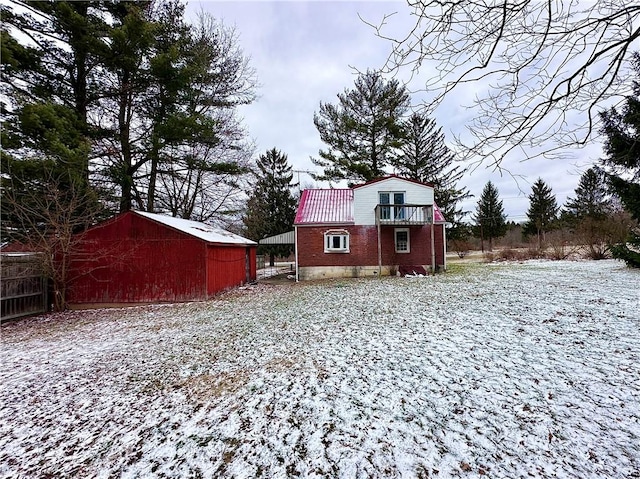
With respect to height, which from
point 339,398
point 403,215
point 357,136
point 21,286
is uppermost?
point 357,136

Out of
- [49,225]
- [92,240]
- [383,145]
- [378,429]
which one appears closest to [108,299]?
[92,240]

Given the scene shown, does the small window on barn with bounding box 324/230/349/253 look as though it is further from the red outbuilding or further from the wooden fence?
the wooden fence

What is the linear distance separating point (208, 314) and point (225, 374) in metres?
4.79

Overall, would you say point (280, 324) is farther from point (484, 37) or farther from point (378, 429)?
point (484, 37)

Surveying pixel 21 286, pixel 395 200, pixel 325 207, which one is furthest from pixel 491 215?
pixel 21 286

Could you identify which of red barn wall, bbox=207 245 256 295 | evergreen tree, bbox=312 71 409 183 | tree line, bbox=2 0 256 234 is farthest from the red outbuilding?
evergreen tree, bbox=312 71 409 183

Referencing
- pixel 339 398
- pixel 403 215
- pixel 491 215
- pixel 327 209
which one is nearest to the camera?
pixel 339 398

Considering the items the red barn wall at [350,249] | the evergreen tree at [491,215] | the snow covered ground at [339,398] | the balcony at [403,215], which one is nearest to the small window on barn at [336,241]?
the red barn wall at [350,249]

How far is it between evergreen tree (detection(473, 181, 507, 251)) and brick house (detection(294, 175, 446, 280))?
28901 mm

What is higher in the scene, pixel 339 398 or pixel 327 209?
pixel 327 209

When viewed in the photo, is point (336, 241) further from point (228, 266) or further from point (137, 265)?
point (137, 265)

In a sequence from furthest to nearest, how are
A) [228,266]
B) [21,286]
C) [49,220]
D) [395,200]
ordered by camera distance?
[395,200] < [228,266] < [21,286] < [49,220]

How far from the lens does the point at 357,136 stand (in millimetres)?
25453

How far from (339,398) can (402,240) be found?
1462cm
